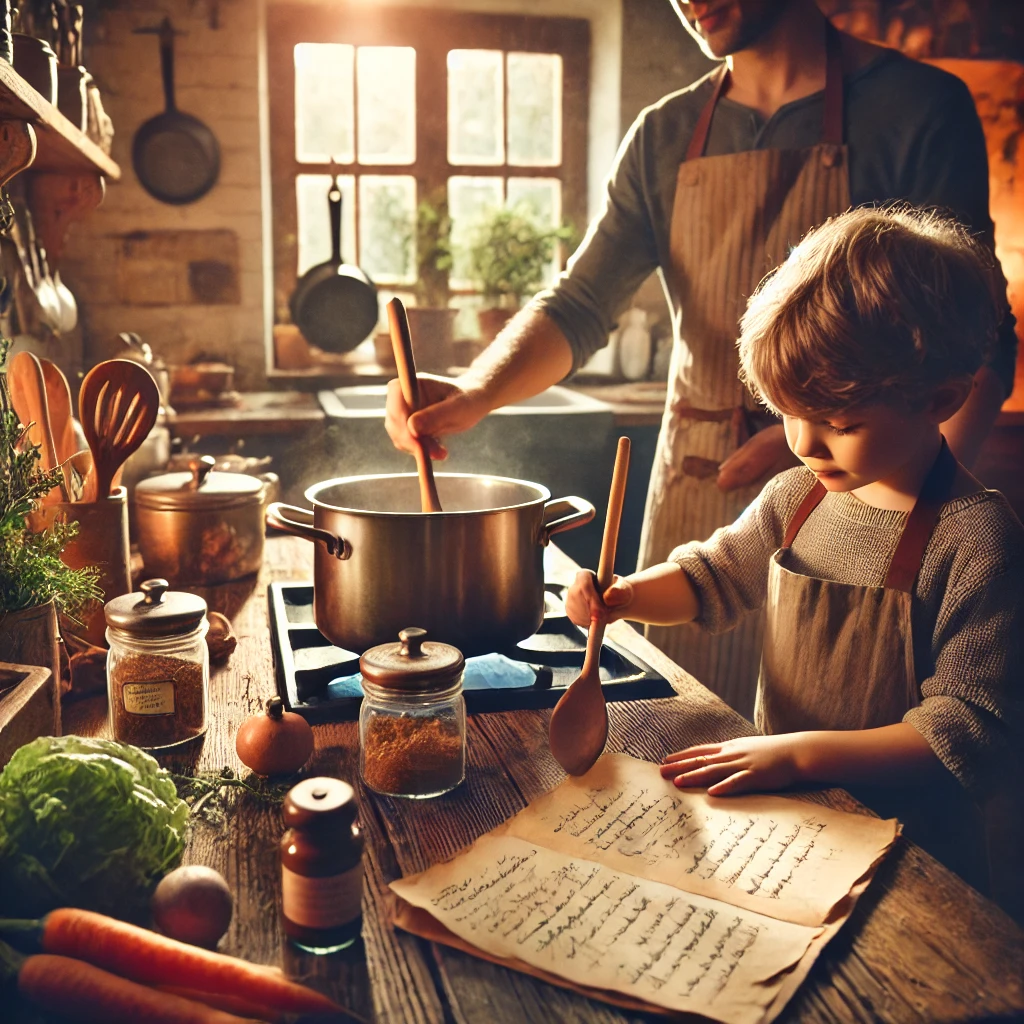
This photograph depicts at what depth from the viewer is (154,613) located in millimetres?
936

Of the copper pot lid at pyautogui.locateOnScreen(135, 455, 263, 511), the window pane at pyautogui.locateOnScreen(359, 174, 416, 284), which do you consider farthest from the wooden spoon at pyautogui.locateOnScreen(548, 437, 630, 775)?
the window pane at pyautogui.locateOnScreen(359, 174, 416, 284)

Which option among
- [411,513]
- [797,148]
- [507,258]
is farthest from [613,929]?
[507,258]

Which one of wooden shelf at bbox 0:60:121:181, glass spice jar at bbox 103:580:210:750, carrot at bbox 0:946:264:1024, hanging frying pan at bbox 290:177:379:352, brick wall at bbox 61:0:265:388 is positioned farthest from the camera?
hanging frying pan at bbox 290:177:379:352

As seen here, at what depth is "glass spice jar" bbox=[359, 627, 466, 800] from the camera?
845 millimetres

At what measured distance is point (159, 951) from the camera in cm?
62

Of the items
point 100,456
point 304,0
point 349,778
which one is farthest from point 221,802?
point 304,0

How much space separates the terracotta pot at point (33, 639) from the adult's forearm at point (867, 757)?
0.67 m

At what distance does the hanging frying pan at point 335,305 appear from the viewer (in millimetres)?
3291

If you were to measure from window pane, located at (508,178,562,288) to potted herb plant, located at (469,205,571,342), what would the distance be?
9 cm

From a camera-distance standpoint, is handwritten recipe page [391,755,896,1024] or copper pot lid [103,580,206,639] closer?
handwritten recipe page [391,755,896,1024]

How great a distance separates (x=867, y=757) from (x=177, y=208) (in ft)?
9.58

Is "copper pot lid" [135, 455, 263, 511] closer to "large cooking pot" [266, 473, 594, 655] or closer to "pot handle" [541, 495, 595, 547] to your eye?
"large cooking pot" [266, 473, 594, 655]

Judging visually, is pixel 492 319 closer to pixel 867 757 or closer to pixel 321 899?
pixel 867 757

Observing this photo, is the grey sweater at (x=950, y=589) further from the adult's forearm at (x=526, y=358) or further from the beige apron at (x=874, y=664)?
the adult's forearm at (x=526, y=358)
